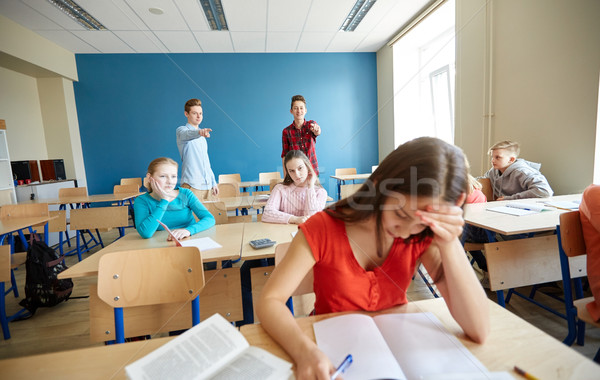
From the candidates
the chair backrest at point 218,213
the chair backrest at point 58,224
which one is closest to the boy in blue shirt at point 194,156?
the chair backrest at point 218,213

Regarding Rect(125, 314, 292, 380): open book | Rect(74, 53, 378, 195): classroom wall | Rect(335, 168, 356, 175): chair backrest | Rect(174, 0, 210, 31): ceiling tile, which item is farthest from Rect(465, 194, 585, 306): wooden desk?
Rect(74, 53, 378, 195): classroom wall

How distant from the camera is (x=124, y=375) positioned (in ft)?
1.82

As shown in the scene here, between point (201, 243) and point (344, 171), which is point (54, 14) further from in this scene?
point (344, 171)

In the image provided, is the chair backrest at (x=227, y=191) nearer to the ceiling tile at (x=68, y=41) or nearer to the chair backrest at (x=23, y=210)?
the chair backrest at (x=23, y=210)

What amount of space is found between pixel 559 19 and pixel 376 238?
2948 mm

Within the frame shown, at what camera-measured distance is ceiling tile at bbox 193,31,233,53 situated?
466 cm

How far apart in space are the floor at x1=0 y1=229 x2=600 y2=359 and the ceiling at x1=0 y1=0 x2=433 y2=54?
351 cm

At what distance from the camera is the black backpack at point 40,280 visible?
86.7 inches

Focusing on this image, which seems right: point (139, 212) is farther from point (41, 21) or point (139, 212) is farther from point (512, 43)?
point (41, 21)

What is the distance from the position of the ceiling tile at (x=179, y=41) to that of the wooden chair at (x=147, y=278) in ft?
14.8

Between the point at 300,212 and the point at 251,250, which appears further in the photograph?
the point at 300,212

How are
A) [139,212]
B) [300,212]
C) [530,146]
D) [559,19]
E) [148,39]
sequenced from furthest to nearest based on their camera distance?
[148,39]
[530,146]
[559,19]
[300,212]
[139,212]

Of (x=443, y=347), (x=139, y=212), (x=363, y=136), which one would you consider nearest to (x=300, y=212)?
(x=139, y=212)

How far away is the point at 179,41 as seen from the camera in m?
4.85
